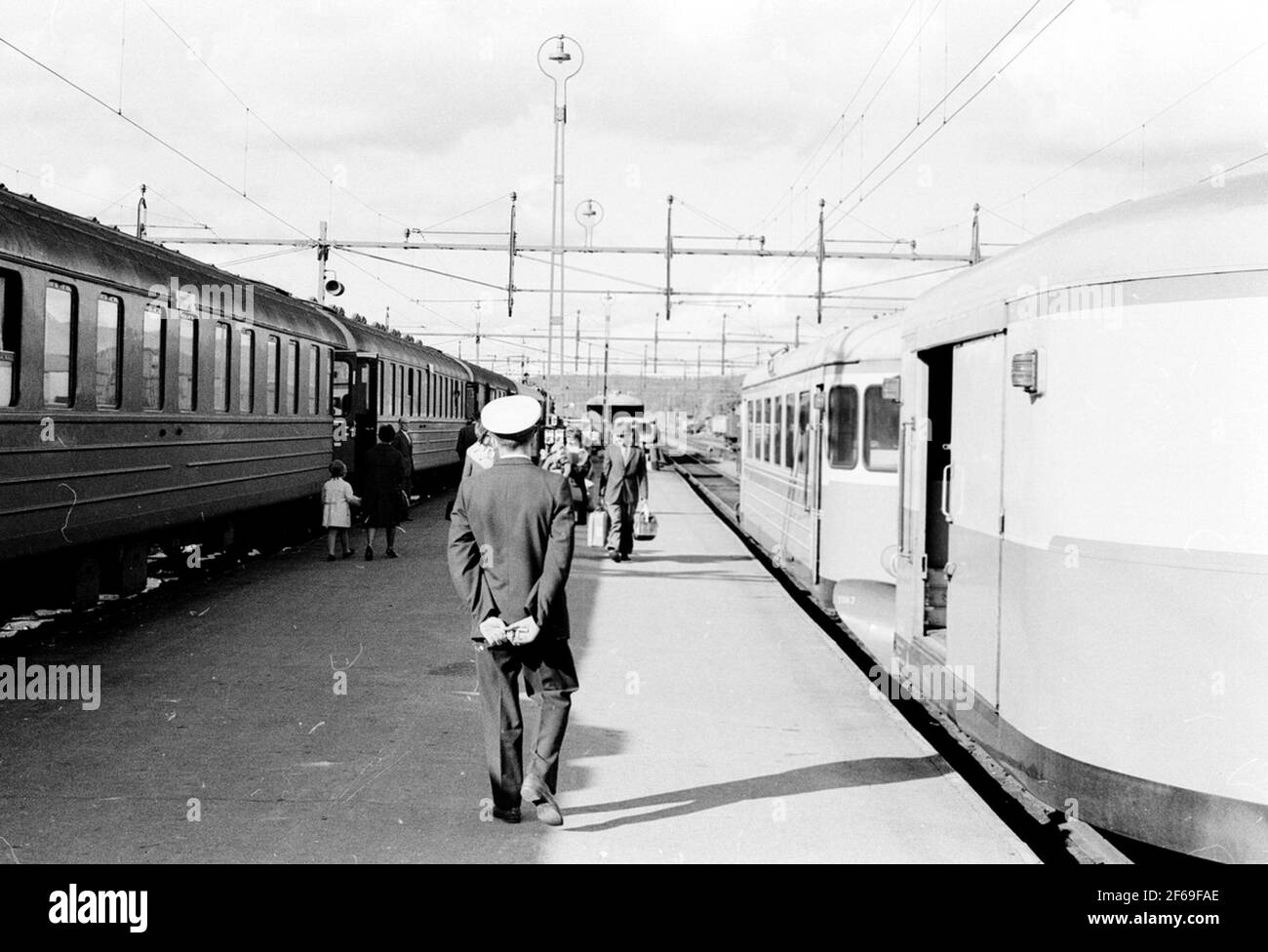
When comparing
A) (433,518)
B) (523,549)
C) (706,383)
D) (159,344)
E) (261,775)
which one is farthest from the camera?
(706,383)

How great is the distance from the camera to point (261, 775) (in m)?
6.28

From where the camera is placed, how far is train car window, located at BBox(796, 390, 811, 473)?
14242 millimetres

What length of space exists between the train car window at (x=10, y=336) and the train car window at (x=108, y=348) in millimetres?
1451

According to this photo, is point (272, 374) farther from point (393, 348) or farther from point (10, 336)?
point (393, 348)

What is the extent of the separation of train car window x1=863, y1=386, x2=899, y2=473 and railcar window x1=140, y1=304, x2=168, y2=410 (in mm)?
6620

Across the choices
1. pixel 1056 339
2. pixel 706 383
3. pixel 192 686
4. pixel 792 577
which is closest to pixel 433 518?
pixel 792 577

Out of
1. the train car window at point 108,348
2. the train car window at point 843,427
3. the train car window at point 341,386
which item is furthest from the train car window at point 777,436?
the train car window at point 108,348

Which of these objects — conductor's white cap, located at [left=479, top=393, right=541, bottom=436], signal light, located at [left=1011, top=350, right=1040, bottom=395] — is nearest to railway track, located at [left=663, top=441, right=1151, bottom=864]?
signal light, located at [left=1011, top=350, right=1040, bottom=395]

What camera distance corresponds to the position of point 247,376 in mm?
14797

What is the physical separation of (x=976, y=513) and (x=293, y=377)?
12.1m

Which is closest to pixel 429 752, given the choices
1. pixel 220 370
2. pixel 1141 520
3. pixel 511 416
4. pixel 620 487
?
pixel 511 416

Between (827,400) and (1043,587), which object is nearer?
(1043,587)
